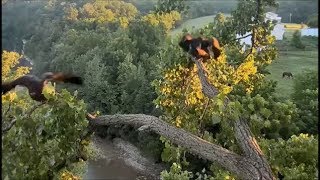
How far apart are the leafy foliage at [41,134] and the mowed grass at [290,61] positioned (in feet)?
61.6

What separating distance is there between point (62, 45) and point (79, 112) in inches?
1213

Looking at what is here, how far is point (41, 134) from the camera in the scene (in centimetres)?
445

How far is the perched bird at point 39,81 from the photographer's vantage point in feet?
13.5

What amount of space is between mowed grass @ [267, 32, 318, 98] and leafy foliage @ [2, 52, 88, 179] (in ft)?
61.6

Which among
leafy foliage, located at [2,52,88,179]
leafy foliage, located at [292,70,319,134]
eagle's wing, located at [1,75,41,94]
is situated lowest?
leafy foliage, located at [292,70,319,134]

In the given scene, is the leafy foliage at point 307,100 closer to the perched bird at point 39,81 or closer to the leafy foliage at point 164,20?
the perched bird at point 39,81

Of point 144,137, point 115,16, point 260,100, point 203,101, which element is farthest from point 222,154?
point 115,16

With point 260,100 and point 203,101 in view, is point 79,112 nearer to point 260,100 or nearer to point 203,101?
point 203,101

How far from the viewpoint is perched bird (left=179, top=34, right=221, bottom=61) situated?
221 inches

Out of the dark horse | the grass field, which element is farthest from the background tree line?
the dark horse

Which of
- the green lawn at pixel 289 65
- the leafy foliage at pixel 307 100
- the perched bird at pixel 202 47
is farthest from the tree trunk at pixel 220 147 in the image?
the green lawn at pixel 289 65

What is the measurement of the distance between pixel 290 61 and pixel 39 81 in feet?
85.2

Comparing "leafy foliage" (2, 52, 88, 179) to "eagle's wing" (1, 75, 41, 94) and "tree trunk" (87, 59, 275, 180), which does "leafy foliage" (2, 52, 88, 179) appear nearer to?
"eagle's wing" (1, 75, 41, 94)

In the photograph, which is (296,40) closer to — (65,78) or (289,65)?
(289,65)
